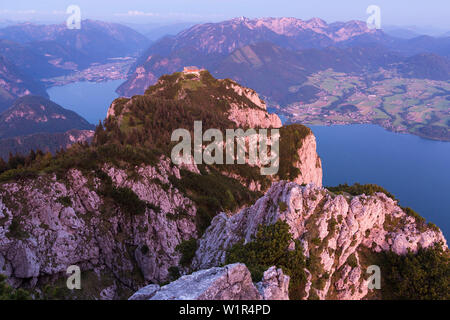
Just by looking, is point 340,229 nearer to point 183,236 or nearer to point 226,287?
point 226,287

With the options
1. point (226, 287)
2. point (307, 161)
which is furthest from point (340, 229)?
point (307, 161)

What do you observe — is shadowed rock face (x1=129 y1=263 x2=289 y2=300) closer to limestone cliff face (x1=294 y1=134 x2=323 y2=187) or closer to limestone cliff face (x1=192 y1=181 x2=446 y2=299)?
limestone cliff face (x1=192 y1=181 x2=446 y2=299)

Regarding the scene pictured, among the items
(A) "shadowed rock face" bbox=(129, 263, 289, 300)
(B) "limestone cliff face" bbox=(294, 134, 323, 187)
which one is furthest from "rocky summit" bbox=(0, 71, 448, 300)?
(B) "limestone cliff face" bbox=(294, 134, 323, 187)

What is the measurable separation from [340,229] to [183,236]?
25523mm

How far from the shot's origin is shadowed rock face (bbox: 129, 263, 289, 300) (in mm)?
15219

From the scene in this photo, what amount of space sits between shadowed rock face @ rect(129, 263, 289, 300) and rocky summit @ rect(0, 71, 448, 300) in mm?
69

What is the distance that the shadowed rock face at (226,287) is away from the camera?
49.9 feet

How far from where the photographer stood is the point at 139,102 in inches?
3472

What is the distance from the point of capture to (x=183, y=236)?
42875 mm

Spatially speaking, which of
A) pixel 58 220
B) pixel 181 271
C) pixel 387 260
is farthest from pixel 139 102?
pixel 387 260

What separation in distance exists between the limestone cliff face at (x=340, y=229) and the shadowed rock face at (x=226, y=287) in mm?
5691

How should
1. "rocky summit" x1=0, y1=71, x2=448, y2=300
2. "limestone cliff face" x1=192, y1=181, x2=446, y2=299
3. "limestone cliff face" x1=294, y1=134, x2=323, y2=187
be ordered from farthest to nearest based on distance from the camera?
1. "limestone cliff face" x1=294, y1=134, x2=323, y2=187
2. "limestone cliff face" x1=192, y1=181, x2=446, y2=299
3. "rocky summit" x1=0, y1=71, x2=448, y2=300

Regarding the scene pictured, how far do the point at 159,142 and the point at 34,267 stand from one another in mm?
40797

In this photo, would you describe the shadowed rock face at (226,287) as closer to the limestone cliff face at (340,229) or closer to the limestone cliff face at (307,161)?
the limestone cliff face at (340,229)
